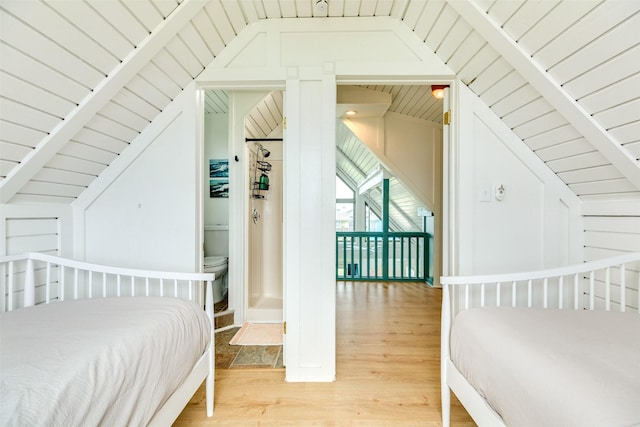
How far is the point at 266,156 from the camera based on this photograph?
2.83 m

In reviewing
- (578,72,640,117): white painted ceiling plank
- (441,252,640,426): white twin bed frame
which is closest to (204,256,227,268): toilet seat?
(441,252,640,426): white twin bed frame

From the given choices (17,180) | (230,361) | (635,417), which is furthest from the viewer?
(230,361)

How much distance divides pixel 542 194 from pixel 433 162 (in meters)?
2.04

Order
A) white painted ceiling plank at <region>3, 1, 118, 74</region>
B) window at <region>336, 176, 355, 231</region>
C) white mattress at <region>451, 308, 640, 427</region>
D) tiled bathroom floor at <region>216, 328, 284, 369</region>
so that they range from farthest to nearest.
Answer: window at <region>336, 176, 355, 231</region>, tiled bathroom floor at <region>216, 328, 284, 369</region>, white painted ceiling plank at <region>3, 1, 118, 74</region>, white mattress at <region>451, 308, 640, 427</region>

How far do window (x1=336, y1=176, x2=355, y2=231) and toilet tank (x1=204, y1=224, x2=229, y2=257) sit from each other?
4.63m

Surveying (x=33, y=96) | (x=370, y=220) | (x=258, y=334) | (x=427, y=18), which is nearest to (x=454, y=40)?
(x=427, y=18)

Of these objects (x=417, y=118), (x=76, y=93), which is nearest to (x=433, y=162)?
(x=417, y=118)

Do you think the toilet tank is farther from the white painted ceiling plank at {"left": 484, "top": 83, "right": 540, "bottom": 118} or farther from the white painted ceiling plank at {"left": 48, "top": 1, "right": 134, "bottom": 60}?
the white painted ceiling plank at {"left": 484, "top": 83, "right": 540, "bottom": 118}

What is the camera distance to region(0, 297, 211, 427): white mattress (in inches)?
25.9

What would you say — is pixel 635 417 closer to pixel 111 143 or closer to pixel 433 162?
pixel 111 143

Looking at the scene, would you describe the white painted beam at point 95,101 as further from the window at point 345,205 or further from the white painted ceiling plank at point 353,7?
the window at point 345,205

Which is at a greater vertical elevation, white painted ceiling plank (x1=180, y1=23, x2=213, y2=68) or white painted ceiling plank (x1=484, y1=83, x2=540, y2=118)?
white painted ceiling plank (x1=180, y1=23, x2=213, y2=68)

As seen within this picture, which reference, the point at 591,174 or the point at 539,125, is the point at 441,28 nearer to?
the point at 539,125

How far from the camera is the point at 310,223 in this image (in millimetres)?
1697
